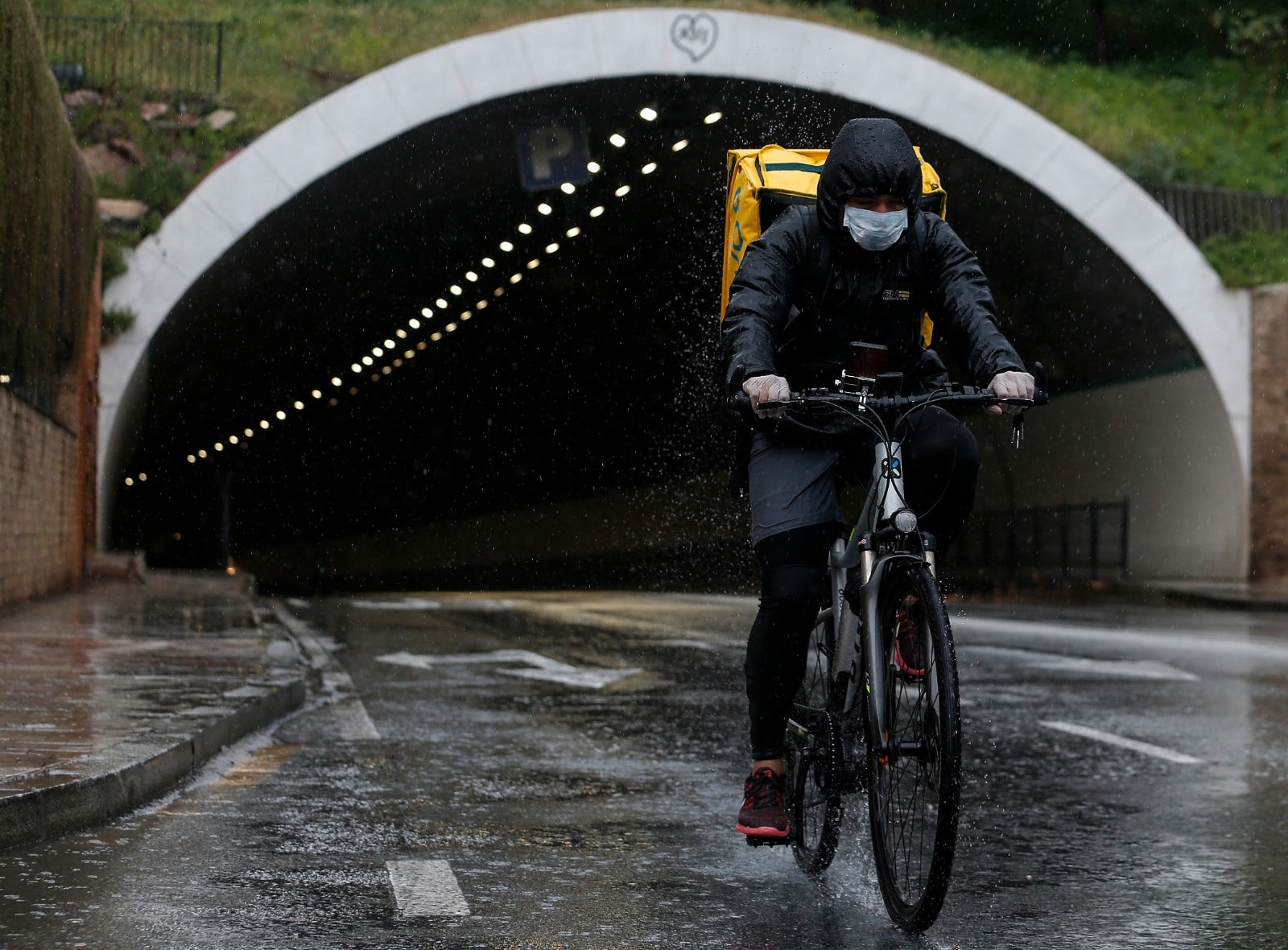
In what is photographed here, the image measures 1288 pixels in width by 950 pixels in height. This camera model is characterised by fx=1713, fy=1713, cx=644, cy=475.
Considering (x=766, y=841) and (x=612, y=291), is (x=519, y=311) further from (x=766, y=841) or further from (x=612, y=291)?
(x=766, y=841)

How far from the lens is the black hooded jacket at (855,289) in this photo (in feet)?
15.6

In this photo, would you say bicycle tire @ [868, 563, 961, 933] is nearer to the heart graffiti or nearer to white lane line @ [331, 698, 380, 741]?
white lane line @ [331, 698, 380, 741]

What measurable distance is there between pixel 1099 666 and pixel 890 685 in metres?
9.24

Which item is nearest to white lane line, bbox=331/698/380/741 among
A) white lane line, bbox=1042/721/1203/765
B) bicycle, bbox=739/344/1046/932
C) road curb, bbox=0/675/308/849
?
road curb, bbox=0/675/308/849

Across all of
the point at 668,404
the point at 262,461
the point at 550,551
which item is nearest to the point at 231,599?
the point at 668,404

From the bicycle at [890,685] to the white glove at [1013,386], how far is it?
3cm

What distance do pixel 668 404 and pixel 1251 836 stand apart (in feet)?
128

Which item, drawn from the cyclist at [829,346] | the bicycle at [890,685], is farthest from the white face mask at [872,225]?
the bicycle at [890,685]

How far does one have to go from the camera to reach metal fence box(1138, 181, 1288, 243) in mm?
28797

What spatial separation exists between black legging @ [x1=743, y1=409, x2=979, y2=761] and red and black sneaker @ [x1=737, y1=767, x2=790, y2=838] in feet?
0.23

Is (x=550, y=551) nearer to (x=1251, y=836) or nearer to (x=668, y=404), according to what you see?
(x=668, y=404)

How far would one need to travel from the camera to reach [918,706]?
4.35m

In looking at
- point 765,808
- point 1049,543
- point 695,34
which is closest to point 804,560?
point 765,808

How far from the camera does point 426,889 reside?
16.2ft
